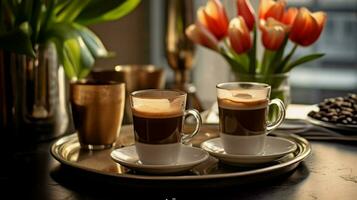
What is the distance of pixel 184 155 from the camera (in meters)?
0.94

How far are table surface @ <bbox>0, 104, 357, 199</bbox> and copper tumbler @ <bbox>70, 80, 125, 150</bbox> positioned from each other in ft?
0.25

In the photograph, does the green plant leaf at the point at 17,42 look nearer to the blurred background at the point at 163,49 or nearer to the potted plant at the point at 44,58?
the potted plant at the point at 44,58

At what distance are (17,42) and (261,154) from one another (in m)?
0.45

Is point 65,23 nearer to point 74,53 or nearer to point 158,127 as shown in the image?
point 74,53

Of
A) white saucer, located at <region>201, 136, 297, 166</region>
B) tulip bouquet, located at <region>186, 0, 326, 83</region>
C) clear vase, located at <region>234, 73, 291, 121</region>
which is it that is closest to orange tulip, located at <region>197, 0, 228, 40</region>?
tulip bouquet, located at <region>186, 0, 326, 83</region>

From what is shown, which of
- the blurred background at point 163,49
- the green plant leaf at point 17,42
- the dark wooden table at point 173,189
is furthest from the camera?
the blurred background at point 163,49

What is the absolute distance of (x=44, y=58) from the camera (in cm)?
118

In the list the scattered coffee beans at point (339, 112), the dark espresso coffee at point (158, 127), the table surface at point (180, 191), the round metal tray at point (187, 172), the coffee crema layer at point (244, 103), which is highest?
the coffee crema layer at point (244, 103)

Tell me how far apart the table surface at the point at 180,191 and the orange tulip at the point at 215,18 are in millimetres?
388

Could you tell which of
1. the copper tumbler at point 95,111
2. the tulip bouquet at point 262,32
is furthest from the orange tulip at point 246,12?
the copper tumbler at point 95,111

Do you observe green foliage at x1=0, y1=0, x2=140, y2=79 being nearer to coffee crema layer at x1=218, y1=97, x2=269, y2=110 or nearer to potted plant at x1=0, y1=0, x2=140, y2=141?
potted plant at x1=0, y1=0, x2=140, y2=141

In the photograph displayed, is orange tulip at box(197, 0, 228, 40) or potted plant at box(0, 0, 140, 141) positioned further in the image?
orange tulip at box(197, 0, 228, 40)

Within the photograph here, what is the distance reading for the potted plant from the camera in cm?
116

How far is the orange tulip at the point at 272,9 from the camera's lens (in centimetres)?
124
